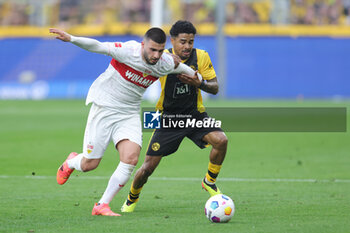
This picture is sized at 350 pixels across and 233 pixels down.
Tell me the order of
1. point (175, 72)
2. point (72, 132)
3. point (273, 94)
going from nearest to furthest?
point (175, 72)
point (72, 132)
point (273, 94)

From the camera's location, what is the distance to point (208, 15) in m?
38.1

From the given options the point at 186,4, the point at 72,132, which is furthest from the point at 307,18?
the point at 72,132

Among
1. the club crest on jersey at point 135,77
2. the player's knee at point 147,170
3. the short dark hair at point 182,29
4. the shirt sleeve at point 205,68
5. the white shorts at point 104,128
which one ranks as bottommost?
the player's knee at point 147,170

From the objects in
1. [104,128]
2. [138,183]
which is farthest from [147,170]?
[104,128]

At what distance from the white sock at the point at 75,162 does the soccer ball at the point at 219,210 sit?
1.73 m

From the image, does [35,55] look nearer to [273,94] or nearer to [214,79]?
[273,94]

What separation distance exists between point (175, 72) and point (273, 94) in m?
26.8

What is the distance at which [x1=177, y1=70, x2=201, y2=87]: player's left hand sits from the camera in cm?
785

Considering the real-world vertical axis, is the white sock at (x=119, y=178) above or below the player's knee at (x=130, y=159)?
below

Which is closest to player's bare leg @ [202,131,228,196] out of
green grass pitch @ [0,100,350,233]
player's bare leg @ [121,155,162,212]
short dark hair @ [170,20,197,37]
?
green grass pitch @ [0,100,350,233]

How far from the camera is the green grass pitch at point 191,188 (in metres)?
6.91

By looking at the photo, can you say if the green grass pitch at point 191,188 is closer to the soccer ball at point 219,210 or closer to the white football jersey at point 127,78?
the soccer ball at point 219,210

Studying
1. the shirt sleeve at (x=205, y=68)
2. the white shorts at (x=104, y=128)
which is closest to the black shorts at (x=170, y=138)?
the shirt sleeve at (x=205, y=68)

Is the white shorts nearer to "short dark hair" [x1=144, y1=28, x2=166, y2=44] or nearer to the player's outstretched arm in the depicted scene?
the player's outstretched arm
